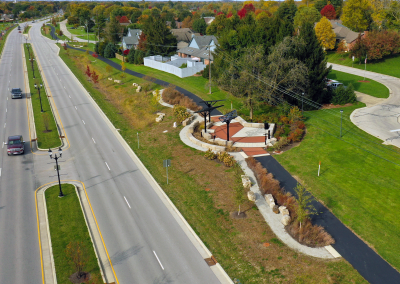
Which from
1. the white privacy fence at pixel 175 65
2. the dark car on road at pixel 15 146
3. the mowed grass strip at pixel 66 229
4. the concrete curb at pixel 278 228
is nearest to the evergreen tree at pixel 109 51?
the white privacy fence at pixel 175 65

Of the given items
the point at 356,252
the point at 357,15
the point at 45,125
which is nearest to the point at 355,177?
the point at 356,252

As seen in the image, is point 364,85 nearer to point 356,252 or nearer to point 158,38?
point 356,252

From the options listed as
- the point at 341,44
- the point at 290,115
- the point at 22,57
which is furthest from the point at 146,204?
the point at 22,57

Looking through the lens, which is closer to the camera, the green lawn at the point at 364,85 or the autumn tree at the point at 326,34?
the green lawn at the point at 364,85

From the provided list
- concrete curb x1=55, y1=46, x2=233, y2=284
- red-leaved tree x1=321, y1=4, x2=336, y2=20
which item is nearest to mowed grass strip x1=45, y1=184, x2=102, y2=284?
concrete curb x1=55, y1=46, x2=233, y2=284

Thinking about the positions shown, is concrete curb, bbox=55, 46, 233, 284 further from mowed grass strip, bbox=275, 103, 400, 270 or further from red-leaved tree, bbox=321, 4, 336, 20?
red-leaved tree, bbox=321, 4, 336, 20

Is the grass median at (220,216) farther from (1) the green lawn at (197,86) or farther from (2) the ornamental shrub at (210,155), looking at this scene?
(1) the green lawn at (197,86)

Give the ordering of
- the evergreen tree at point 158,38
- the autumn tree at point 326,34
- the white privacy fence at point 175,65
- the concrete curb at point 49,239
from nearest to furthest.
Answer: the concrete curb at point 49,239 < the white privacy fence at point 175,65 < the autumn tree at point 326,34 < the evergreen tree at point 158,38
